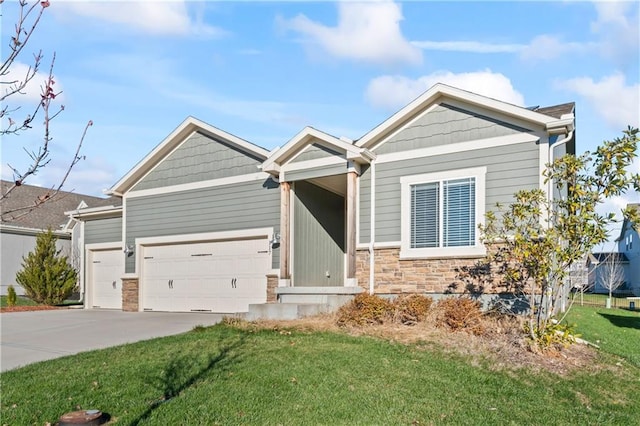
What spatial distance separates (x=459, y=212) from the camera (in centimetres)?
1098

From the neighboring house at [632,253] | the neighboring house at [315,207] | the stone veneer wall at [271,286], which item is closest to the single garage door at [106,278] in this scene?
the neighboring house at [315,207]

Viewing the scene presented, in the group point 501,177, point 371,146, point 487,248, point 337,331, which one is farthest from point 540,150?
point 337,331

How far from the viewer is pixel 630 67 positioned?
10719 millimetres

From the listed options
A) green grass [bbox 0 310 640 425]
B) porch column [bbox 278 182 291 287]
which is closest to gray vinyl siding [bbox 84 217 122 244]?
porch column [bbox 278 182 291 287]

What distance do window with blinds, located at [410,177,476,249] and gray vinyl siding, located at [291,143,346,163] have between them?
2.24 meters

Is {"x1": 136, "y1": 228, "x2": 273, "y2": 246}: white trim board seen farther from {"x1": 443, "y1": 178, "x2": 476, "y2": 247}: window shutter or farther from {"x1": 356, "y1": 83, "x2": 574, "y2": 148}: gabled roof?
{"x1": 443, "y1": 178, "x2": 476, "y2": 247}: window shutter

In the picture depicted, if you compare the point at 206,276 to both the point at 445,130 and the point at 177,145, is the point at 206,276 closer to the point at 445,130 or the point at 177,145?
the point at 177,145

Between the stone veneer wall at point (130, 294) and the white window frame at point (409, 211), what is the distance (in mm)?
8909

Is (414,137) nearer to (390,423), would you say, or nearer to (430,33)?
(430,33)

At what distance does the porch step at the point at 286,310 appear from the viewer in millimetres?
11062

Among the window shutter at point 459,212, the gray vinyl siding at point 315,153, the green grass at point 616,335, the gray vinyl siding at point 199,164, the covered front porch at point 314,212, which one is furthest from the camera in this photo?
the gray vinyl siding at point 199,164

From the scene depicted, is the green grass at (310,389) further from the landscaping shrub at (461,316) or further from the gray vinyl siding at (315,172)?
the gray vinyl siding at (315,172)

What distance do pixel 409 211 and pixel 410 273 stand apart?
138 cm

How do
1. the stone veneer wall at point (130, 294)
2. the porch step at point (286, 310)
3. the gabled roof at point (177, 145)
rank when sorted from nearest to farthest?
the porch step at point (286, 310) < the gabled roof at point (177, 145) < the stone veneer wall at point (130, 294)
